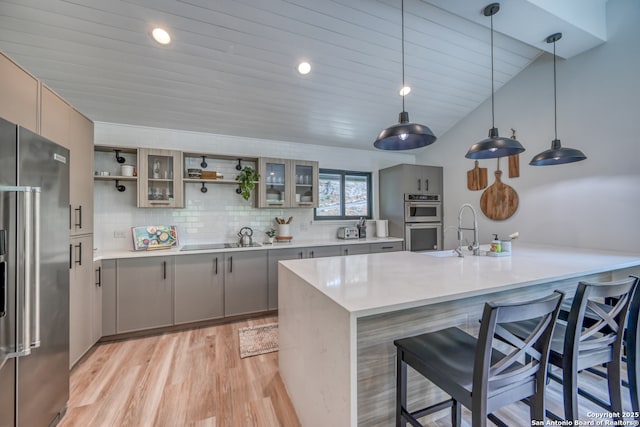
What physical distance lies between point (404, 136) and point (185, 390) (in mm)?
2420

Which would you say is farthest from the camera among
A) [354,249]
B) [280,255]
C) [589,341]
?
[354,249]

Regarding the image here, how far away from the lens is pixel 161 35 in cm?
217

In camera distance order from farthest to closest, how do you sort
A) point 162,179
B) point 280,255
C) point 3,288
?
point 280,255 → point 162,179 → point 3,288

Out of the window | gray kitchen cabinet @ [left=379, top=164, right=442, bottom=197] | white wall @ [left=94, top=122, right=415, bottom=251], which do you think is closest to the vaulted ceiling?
white wall @ [left=94, top=122, right=415, bottom=251]

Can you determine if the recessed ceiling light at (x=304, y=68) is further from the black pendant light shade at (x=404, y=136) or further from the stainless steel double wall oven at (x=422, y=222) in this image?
the stainless steel double wall oven at (x=422, y=222)

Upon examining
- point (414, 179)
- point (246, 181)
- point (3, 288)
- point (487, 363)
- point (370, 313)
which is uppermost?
point (414, 179)

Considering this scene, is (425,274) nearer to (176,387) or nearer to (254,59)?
(176,387)

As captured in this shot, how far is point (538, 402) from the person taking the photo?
1076 mm

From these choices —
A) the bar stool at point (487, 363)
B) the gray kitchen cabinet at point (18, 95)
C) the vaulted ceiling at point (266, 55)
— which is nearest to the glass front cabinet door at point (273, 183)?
the vaulted ceiling at point (266, 55)

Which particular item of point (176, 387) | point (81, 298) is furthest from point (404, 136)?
point (81, 298)

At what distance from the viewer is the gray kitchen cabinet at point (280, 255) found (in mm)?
3248

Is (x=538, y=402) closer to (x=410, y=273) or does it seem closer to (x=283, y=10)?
(x=410, y=273)

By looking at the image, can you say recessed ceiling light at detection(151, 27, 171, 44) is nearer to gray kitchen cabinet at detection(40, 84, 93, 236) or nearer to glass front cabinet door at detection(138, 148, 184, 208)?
gray kitchen cabinet at detection(40, 84, 93, 236)

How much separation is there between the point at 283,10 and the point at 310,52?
1.50ft
